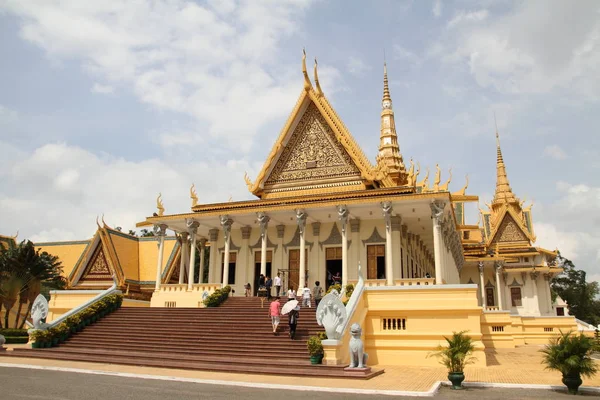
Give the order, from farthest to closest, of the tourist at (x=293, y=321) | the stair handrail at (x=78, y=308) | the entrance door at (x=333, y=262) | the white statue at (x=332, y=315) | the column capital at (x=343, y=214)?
1. the entrance door at (x=333, y=262)
2. the column capital at (x=343, y=214)
3. the stair handrail at (x=78, y=308)
4. the tourist at (x=293, y=321)
5. the white statue at (x=332, y=315)

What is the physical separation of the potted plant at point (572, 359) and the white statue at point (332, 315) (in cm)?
436

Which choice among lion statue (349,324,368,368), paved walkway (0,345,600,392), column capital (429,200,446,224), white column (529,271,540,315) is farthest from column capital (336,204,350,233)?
white column (529,271,540,315)

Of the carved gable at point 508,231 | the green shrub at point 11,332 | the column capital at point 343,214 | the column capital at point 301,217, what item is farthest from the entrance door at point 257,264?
the carved gable at point 508,231

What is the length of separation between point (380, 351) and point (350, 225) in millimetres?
7265

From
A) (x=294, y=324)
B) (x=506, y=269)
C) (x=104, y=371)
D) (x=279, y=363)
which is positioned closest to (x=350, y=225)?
(x=294, y=324)

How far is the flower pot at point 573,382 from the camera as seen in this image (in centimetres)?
878

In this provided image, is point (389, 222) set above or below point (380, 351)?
above

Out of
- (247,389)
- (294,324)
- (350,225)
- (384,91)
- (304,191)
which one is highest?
(384,91)

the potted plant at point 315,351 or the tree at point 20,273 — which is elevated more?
the tree at point 20,273

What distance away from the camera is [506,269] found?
3597 centimetres

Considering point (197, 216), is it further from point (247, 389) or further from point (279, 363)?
point (247, 389)

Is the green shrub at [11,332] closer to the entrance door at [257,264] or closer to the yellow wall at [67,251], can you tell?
the yellow wall at [67,251]

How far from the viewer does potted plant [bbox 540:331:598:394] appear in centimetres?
878

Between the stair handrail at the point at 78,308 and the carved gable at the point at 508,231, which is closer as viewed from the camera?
the stair handrail at the point at 78,308
